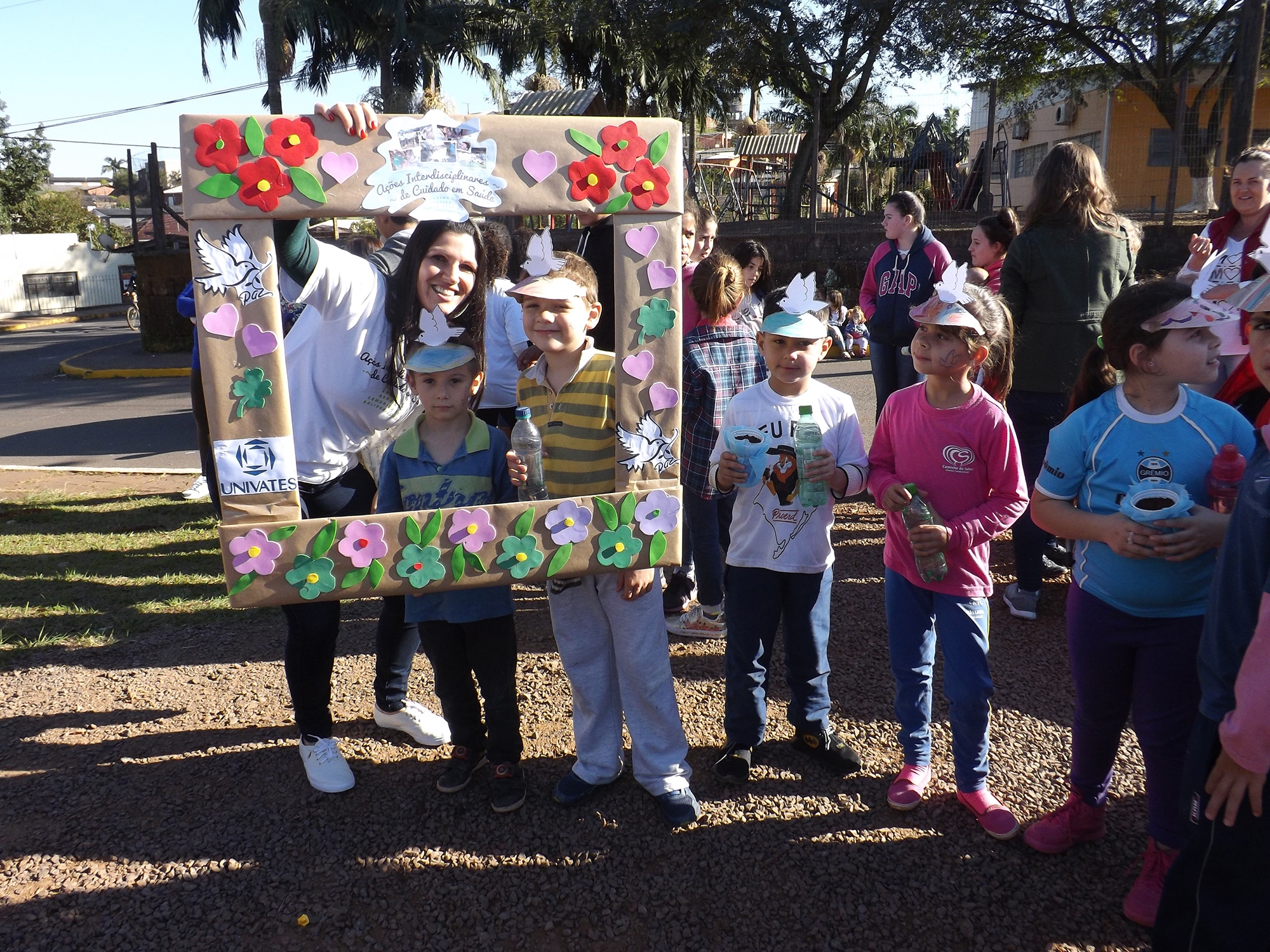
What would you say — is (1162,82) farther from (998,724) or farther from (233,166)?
(233,166)

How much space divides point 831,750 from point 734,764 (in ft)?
1.15

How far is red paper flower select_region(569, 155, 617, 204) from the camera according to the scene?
224 cm

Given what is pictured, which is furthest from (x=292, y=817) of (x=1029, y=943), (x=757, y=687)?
(x=1029, y=943)

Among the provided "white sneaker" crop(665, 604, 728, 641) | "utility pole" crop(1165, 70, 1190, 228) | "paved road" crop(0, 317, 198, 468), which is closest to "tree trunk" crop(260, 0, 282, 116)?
"paved road" crop(0, 317, 198, 468)

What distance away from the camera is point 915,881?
99.7 inches

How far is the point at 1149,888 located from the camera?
2361 mm

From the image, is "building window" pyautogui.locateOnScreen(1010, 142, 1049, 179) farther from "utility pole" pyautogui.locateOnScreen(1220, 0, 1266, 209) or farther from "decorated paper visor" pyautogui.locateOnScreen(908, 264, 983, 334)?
"decorated paper visor" pyautogui.locateOnScreen(908, 264, 983, 334)

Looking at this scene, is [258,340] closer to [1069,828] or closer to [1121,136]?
[1069,828]

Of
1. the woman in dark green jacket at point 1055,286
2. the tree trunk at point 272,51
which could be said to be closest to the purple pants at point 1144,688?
the woman in dark green jacket at point 1055,286

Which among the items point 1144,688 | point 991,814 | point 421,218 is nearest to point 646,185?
point 421,218

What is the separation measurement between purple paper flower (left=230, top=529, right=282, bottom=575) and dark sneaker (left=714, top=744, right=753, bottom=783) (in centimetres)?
166

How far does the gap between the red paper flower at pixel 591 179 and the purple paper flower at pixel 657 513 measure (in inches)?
31.8

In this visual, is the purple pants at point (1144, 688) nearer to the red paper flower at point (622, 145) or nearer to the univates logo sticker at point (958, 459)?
the univates logo sticker at point (958, 459)

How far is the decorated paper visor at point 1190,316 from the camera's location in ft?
7.32
